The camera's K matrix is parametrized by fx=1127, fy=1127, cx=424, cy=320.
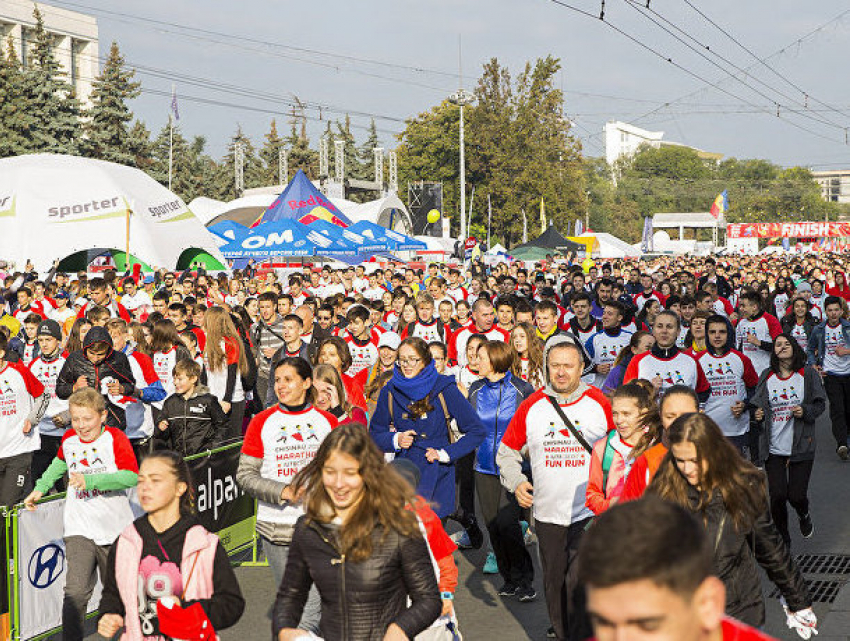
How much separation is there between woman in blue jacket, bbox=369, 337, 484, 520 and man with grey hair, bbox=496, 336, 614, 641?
2.04 feet

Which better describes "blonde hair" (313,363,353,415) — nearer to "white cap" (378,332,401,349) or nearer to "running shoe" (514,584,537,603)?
"running shoe" (514,584,537,603)

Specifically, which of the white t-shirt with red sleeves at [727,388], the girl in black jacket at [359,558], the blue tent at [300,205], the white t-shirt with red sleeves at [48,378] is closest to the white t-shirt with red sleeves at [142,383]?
the white t-shirt with red sleeves at [48,378]

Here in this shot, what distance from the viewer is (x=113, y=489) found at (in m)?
6.26

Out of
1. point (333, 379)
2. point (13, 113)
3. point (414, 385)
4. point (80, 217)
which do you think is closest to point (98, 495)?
point (333, 379)

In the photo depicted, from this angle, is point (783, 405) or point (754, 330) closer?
point (783, 405)

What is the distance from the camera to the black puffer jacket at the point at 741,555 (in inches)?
165

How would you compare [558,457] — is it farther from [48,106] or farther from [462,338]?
[48,106]

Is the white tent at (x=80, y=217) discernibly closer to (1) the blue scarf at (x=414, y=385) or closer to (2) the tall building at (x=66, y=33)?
(1) the blue scarf at (x=414, y=385)

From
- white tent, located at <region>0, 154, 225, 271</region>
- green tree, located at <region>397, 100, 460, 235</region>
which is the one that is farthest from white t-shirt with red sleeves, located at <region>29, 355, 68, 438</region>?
green tree, located at <region>397, 100, 460, 235</region>

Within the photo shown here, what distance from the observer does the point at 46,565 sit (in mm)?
6910

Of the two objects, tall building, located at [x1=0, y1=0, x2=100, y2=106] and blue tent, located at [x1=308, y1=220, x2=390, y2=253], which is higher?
tall building, located at [x1=0, y1=0, x2=100, y2=106]

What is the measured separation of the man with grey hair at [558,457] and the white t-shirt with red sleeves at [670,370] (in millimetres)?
2712

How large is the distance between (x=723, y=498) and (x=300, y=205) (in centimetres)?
3480

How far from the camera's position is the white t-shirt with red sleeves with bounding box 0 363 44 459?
8.71 m
